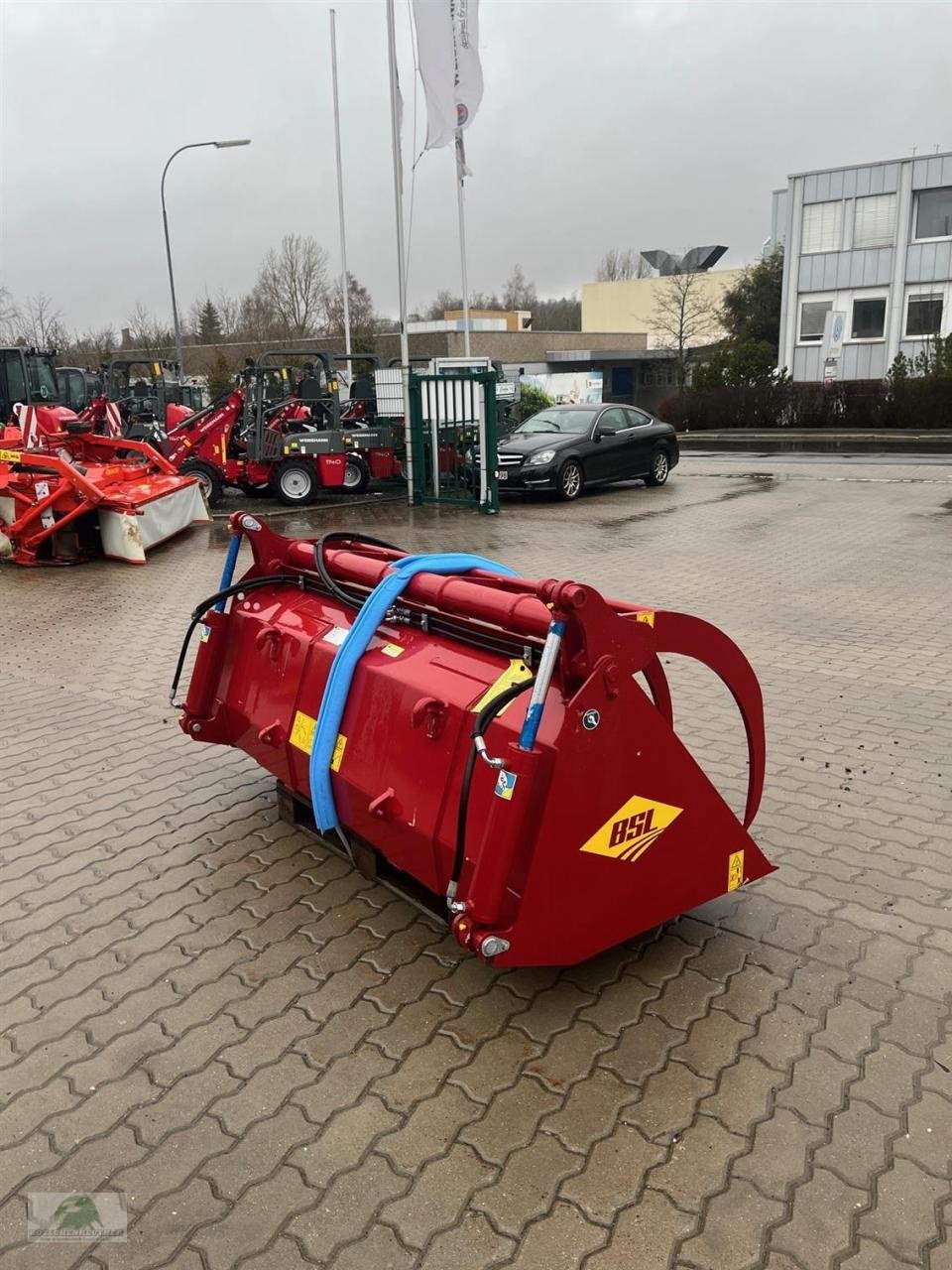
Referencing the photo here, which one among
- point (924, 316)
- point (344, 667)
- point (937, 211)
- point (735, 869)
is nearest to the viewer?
point (735, 869)

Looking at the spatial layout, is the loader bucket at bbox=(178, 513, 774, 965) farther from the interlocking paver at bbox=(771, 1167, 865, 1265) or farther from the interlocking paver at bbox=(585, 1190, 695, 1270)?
the interlocking paver at bbox=(771, 1167, 865, 1265)

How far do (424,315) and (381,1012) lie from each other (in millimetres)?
74061

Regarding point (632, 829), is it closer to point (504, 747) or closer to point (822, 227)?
point (504, 747)

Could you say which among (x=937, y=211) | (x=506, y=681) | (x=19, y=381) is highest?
(x=937, y=211)

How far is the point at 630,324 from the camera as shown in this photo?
2753 inches

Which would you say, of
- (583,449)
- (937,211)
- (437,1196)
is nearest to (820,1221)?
(437,1196)

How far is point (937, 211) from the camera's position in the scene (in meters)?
35.2

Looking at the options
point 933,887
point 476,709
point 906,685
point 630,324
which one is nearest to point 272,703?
point 476,709

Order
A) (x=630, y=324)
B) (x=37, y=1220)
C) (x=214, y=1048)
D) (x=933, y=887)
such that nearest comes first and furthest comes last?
(x=37, y=1220), (x=214, y=1048), (x=933, y=887), (x=630, y=324)

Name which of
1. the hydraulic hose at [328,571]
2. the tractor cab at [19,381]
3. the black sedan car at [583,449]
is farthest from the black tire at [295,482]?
the hydraulic hose at [328,571]

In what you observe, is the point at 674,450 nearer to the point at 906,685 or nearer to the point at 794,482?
the point at 794,482

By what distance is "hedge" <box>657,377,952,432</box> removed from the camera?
27.8m

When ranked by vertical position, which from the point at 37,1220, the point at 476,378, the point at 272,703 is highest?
the point at 476,378

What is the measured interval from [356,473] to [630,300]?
5827 cm
